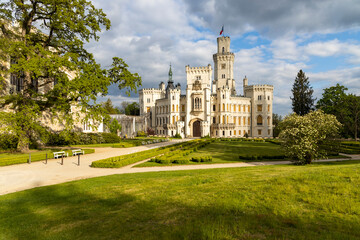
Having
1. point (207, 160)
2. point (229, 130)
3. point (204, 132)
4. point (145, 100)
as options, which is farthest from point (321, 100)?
point (145, 100)

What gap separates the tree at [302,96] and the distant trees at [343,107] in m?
2.46

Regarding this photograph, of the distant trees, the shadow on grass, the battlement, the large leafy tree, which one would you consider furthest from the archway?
the shadow on grass

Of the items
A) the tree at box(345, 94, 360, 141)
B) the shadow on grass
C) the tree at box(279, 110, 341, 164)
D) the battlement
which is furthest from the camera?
the battlement

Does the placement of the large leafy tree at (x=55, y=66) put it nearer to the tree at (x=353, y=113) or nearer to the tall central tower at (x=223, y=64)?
the tree at (x=353, y=113)

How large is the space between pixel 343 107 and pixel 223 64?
4019 cm

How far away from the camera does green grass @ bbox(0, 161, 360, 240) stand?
4.61 m

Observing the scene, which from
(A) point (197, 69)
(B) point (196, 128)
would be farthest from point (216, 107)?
(A) point (197, 69)

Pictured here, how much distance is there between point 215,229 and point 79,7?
2286 cm

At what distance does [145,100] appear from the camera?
279ft

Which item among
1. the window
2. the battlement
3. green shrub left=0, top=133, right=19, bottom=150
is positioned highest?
the battlement

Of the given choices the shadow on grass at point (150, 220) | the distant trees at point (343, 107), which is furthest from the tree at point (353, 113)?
the shadow on grass at point (150, 220)

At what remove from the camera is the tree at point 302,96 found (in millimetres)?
58812

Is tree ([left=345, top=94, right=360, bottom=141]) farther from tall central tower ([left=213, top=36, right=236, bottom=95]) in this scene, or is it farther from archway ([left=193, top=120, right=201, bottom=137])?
archway ([left=193, top=120, right=201, bottom=137])

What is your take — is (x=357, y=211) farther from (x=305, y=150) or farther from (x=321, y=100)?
(x=321, y=100)
